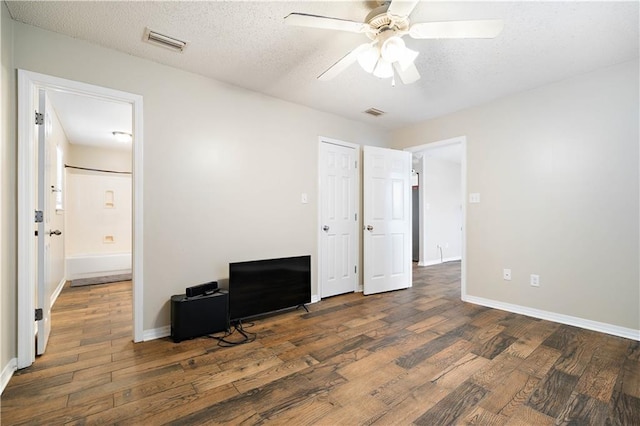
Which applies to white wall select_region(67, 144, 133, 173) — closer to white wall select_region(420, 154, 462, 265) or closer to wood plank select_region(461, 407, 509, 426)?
white wall select_region(420, 154, 462, 265)

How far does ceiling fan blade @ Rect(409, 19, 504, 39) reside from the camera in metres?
1.56

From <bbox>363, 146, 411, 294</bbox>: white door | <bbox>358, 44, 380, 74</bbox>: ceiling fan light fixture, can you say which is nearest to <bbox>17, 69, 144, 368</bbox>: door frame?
<bbox>358, 44, 380, 74</bbox>: ceiling fan light fixture

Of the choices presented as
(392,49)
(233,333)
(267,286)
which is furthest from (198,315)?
(392,49)

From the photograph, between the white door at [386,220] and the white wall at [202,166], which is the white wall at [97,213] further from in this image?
the white door at [386,220]

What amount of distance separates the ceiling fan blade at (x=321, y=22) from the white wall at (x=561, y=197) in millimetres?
2518

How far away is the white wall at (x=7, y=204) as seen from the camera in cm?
185

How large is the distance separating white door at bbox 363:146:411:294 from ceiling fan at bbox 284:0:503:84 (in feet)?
7.12

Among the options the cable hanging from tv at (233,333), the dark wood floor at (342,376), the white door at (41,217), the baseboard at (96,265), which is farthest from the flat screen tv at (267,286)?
the baseboard at (96,265)

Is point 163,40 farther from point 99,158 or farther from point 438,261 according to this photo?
point 438,261

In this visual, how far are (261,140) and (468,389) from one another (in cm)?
288

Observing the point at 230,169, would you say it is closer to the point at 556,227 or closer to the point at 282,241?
the point at 282,241

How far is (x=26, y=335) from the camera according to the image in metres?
2.06

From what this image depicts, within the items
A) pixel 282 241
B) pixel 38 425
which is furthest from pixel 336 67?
pixel 38 425

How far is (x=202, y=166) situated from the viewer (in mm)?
2844
